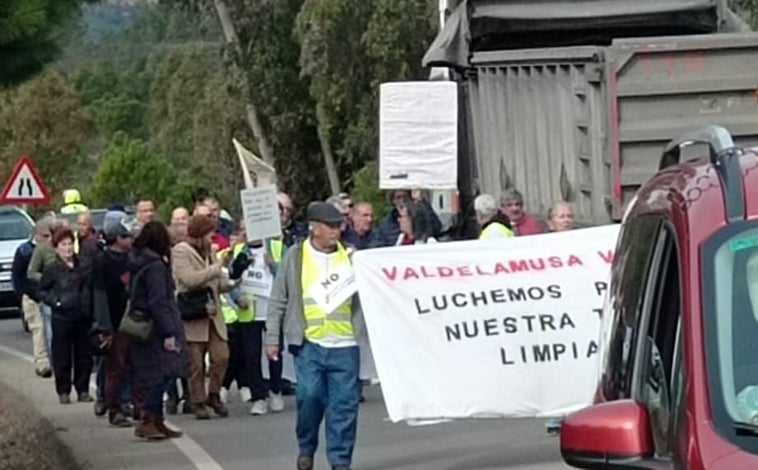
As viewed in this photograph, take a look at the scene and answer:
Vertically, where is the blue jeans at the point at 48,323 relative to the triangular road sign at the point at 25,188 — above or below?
below

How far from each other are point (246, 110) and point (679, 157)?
53.3m

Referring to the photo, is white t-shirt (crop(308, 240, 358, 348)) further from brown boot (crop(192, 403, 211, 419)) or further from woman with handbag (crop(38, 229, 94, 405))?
woman with handbag (crop(38, 229, 94, 405))

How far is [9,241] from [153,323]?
1946 cm

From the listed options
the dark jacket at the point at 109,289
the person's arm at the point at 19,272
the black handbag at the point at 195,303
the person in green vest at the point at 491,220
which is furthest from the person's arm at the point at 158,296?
the person's arm at the point at 19,272

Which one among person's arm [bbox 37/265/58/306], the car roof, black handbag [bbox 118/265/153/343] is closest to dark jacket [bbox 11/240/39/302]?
person's arm [bbox 37/265/58/306]

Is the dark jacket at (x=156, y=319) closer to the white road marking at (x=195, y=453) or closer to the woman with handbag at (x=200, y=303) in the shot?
the white road marking at (x=195, y=453)

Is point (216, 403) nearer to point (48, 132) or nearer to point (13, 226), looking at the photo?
point (13, 226)

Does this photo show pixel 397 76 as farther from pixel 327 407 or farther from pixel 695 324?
pixel 695 324

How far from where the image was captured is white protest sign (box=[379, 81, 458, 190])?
2081 cm

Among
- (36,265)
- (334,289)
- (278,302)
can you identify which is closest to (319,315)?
(334,289)

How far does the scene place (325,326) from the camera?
1305cm

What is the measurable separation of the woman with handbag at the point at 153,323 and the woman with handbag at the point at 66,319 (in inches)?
128

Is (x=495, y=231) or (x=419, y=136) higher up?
(x=419, y=136)

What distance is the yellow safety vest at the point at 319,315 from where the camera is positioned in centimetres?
1305
